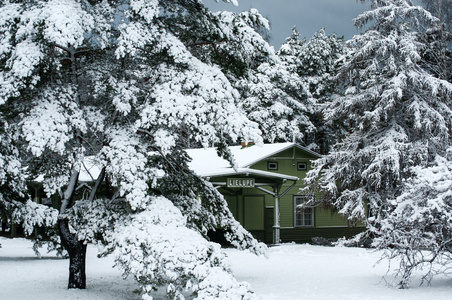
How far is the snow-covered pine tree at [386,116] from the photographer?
21.5m

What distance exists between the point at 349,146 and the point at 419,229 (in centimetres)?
1214

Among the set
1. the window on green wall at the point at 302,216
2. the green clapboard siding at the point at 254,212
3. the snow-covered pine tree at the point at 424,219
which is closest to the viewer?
the snow-covered pine tree at the point at 424,219

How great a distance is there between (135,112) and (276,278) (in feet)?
19.9

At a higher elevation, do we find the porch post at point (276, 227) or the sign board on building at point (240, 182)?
the sign board on building at point (240, 182)

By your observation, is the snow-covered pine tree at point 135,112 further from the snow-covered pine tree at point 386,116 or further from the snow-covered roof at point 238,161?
the snow-covered pine tree at point 386,116

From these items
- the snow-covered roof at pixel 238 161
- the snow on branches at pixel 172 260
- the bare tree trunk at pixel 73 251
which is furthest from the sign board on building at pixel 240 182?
the snow on branches at pixel 172 260

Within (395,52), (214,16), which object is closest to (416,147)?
(395,52)

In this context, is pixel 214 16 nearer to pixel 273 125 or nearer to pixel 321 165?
pixel 321 165

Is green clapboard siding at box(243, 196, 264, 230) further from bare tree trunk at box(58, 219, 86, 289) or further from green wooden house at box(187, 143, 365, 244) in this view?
bare tree trunk at box(58, 219, 86, 289)

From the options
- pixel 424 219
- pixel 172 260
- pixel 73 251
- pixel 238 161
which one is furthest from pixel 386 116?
pixel 172 260

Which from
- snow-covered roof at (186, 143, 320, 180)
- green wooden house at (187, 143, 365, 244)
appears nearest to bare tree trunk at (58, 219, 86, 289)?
snow-covered roof at (186, 143, 320, 180)

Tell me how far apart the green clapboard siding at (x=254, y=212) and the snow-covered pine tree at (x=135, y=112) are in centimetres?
1439

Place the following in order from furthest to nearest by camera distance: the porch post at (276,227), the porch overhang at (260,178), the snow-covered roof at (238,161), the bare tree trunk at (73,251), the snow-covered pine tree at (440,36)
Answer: the snow-covered pine tree at (440,36)
the porch post at (276,227)
the snow-covered roof at (238,161)
the porch overhang at (260,178)
the bare tree trunk at (73,251)

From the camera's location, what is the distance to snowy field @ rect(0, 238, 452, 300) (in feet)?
37.5
